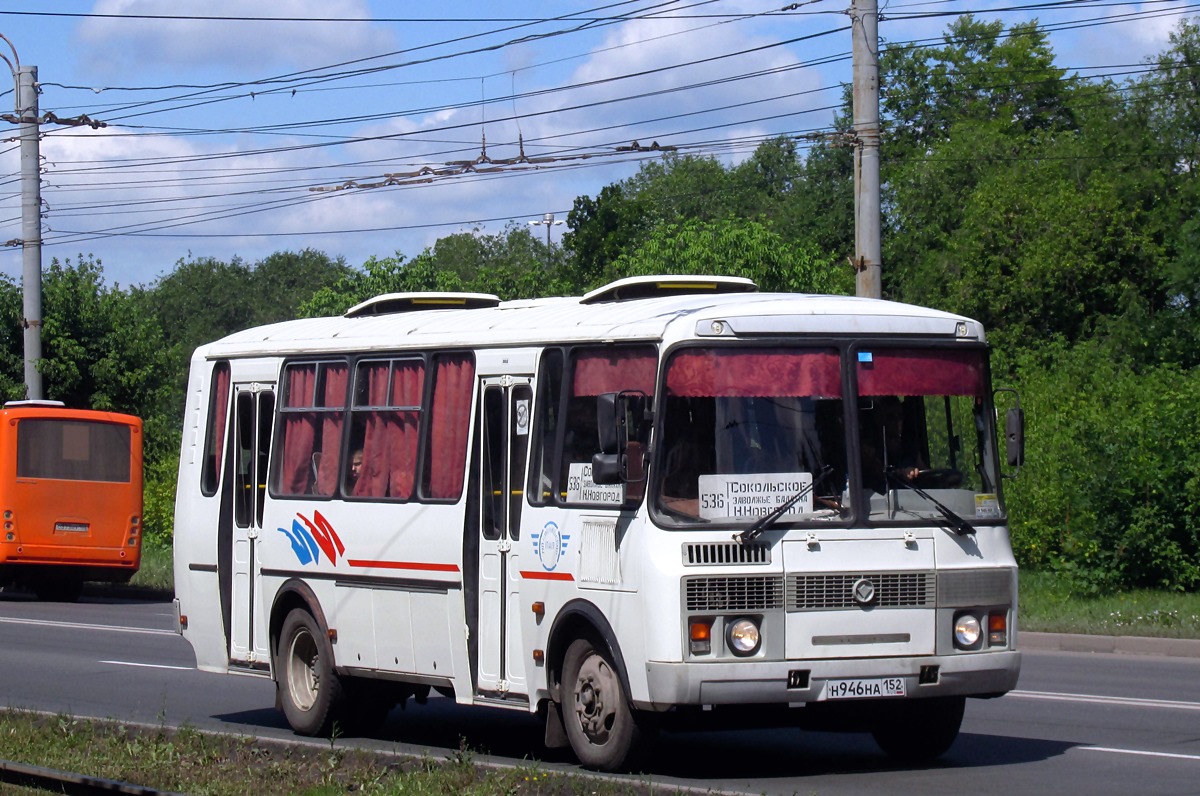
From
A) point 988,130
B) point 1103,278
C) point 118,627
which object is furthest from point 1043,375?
point 988,130

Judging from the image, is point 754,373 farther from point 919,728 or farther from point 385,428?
point 385,428

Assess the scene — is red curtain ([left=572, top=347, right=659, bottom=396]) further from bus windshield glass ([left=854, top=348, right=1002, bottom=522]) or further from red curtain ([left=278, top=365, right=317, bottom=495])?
red curtain ([left=278, top=365, right=317, bottom=495])

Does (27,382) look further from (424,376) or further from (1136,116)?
(1136,116)

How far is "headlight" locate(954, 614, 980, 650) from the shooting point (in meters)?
9.66

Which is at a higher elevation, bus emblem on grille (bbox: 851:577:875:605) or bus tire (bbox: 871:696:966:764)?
bus emblem on grille (bbox: 851:577:875:605)

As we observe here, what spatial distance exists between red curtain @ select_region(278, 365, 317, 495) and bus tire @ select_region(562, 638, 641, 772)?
10.8 feet

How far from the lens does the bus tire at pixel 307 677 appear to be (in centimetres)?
1203

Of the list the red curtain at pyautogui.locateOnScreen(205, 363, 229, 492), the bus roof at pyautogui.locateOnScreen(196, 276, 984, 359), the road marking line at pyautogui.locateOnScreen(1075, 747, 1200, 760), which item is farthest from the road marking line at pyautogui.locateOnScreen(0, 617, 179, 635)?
the road marking line at pyautogui.locateOnScreen(1075, 747, 1200, 760)

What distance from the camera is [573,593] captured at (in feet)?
32.6

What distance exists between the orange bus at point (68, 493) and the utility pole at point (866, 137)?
13690 mm

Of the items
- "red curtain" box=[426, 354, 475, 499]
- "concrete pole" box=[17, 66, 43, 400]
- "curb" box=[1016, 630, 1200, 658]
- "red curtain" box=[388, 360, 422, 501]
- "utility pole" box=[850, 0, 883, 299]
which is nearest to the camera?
"red curtain" box=[426, 354, 475, 499]

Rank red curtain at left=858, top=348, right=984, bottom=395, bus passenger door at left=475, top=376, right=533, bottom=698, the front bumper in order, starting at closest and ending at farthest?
the front bumper
red curtain at left=858, top=348, right=984, bottom=395
bus passenger door at left=475, top=376, right=533, bottom=698

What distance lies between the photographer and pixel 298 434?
1270 centimetres

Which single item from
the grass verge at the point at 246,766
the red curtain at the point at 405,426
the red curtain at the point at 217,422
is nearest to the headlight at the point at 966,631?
the grass verge at the point at 246,766
